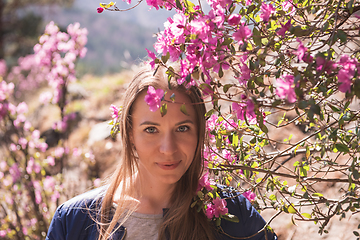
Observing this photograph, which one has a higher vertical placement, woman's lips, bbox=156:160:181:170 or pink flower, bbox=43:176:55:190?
woman's lips, bbox=156:160:181:170

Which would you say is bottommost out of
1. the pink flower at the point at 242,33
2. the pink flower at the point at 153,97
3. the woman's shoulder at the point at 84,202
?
the woman's shoulder at the point at 84,202

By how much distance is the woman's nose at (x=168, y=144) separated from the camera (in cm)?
130

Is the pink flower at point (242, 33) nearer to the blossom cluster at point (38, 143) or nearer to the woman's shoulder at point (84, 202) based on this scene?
the woman's shoulder at point (84, 202)

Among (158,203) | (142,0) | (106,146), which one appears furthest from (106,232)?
(106,146)

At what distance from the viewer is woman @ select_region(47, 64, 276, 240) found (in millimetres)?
1347

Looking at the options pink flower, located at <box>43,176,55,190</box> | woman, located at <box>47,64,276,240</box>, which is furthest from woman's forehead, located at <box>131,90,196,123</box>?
pink flower, located at <box>43,176,55,190</box>

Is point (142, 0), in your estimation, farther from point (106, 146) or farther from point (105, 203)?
point (106, 146)

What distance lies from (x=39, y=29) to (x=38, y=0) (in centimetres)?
99

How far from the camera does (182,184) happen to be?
1570 millimetres

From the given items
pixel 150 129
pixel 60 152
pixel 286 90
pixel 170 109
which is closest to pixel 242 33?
pixel 286 90

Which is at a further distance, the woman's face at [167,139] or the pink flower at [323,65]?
the woman's face at [167,139]

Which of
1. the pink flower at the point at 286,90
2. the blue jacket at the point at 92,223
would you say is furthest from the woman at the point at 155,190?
the pink flower at the point at 286,90

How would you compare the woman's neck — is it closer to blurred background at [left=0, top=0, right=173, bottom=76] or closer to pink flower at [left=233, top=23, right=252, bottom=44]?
pink flower at [left=233, top=23, right=252, bottom=44]

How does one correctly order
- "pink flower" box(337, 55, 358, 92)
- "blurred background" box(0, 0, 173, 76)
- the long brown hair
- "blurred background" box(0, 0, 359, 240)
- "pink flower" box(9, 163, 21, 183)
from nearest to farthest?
"pink flower" box(337, 55, 358, 92)
the long brown hair
"blurred background" box(0, 0, 359, 240)
"pink flower" box(9, 163, 21, 183)
"blurred background" box(0, 0, 173, 76)
